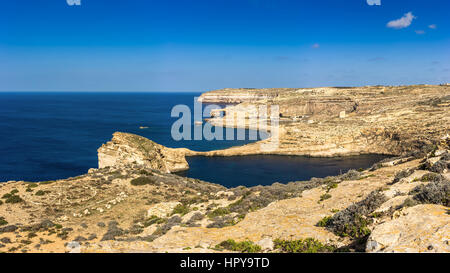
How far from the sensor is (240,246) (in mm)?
10164

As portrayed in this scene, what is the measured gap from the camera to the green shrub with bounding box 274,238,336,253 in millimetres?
9320

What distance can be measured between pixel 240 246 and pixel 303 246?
2.15 metres

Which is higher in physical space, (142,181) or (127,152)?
(127,152)

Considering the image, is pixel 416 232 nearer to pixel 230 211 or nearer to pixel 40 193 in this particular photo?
pixel 230 211

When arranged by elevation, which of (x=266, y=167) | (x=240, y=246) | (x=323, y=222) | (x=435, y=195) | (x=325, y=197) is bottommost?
(x=266, y=167)

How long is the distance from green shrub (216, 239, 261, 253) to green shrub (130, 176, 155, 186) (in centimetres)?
2586

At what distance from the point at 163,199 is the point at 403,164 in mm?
22462

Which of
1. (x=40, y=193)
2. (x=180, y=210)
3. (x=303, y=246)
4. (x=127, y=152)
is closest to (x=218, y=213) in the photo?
(x=180, y=210)

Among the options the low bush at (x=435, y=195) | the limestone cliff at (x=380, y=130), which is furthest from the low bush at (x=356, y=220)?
the limestone cliff at (x=380, y=130)

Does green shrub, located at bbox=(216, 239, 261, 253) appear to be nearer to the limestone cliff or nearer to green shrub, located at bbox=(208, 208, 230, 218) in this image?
green shrub, located at bbox=(208, 208, 230, 218)

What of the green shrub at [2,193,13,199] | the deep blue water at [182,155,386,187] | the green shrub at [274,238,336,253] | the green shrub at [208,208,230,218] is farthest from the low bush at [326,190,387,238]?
the deep blue water at [182,155,386,187]

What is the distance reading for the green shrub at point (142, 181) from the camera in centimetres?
3441
